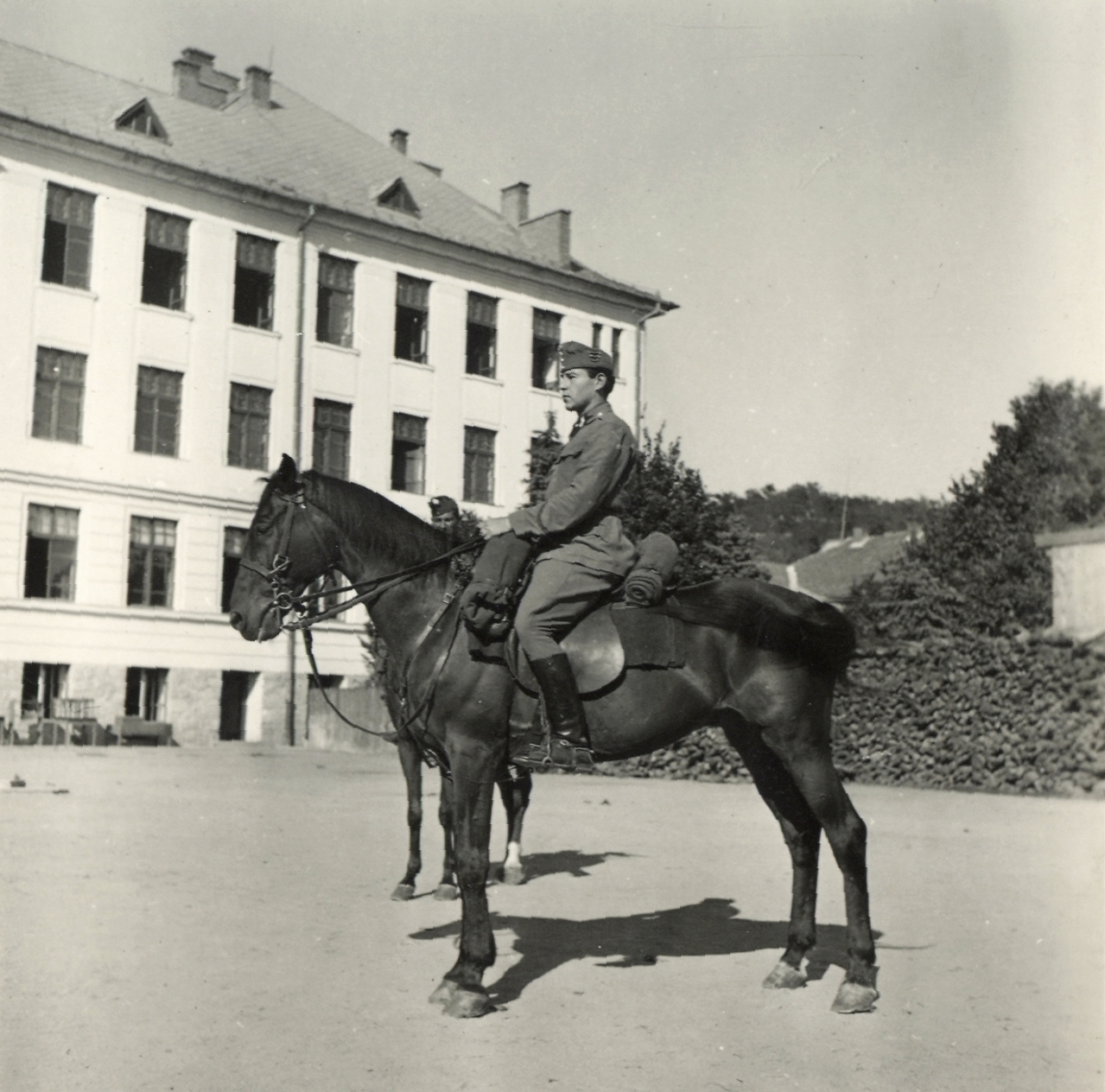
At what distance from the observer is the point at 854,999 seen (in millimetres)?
6121

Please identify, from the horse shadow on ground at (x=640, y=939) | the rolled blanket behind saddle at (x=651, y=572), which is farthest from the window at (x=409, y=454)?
the rolled blanket behind saddle at (x=651, y=572)

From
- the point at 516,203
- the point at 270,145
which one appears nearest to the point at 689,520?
the point at 270,145

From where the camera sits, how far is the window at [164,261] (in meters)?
→ 32.7

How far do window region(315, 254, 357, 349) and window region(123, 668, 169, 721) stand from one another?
409 inches

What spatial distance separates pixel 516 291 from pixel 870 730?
2437cm

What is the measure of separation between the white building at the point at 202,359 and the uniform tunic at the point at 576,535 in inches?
998

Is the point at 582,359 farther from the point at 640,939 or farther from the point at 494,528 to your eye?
the point at 640,939

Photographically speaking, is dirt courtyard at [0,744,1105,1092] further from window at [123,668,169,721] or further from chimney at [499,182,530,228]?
chimney at [499,182,530,228]

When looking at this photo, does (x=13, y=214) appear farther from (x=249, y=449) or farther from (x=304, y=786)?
(x=304, y=786)

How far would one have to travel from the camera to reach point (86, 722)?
29.3m

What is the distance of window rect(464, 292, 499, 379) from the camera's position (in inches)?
1572

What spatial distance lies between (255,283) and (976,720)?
23.9m

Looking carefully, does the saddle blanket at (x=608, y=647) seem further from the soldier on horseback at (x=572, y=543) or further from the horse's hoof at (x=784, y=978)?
the horse's hoof at (x=784, y=978)

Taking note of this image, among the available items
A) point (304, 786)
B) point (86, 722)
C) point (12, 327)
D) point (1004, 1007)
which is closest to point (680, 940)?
point (1004, 1007)
